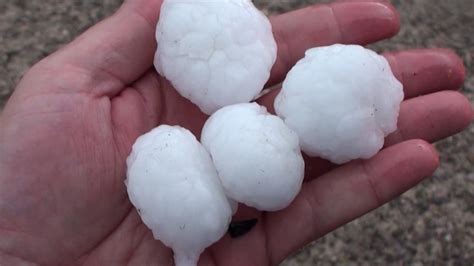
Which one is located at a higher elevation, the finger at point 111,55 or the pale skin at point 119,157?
the finger at point 111,55

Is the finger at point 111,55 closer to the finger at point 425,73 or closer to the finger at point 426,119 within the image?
the finger at point 425,73

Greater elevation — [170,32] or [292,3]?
[170,32]

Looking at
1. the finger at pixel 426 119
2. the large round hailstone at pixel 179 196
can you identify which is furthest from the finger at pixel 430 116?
the large round hailstone at pixel 179 196

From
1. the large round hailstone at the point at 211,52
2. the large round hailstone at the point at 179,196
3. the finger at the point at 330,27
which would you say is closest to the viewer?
the large round hailstone at the point at 179,196

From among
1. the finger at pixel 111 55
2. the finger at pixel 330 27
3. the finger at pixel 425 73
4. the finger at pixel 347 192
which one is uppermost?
the finger at pixel 111 55

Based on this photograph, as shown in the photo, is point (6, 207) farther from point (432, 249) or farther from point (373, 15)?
point (432, 249)

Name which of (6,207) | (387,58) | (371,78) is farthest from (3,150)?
(387,58)
